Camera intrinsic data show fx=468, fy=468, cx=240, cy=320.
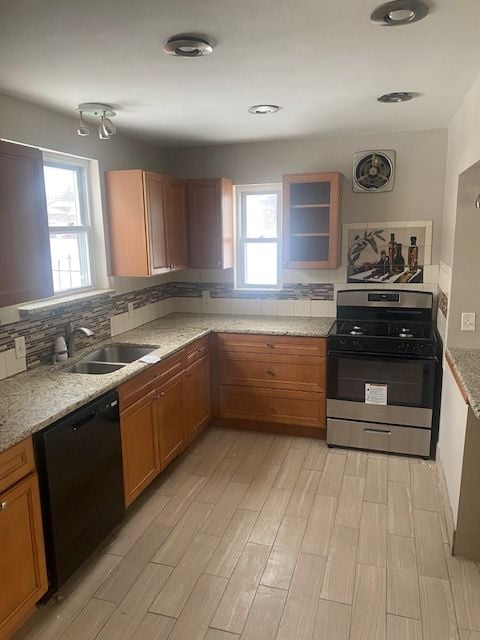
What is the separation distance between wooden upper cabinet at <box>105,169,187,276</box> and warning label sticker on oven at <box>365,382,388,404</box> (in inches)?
71.4

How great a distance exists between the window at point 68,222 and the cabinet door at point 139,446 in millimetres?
1008

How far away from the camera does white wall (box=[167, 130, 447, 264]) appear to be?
371 centimetres

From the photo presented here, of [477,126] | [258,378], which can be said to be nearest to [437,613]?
[258,378]

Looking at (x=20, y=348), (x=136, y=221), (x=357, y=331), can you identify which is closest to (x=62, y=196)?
(x=136, y=221)

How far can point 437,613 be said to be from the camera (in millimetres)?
2008

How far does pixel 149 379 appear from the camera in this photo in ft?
9.33

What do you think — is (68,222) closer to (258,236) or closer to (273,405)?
(258,236)

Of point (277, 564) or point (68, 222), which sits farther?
point (68, 222)

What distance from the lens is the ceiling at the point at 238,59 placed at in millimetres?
1594

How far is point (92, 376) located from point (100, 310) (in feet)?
3.05

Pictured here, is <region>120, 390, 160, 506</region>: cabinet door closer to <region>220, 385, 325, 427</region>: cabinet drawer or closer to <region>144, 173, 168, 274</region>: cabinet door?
<region>220, 385, 325, 427</region>: cabinet drawer

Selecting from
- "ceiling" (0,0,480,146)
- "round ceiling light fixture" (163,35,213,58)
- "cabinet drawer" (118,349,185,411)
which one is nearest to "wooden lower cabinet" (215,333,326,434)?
"cabinet drawer" (118,349,185,411)

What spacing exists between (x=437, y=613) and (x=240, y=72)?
258 centimetres

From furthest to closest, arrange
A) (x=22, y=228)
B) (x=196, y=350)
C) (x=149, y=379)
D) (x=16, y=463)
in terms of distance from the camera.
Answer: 1. (x=196, y=350)
2. (x=149, y=379)
3. (x=22, y=228)
4. (x=16, y=463)
